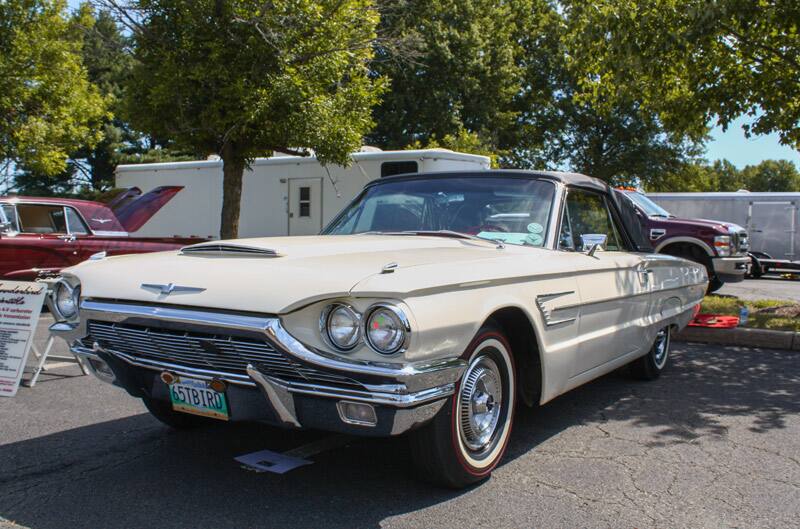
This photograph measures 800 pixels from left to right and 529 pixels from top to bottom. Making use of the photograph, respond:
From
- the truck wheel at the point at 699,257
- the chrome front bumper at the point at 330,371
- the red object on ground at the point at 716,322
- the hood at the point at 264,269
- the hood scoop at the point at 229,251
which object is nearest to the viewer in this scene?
the chrome front bumper at the point at 330,371

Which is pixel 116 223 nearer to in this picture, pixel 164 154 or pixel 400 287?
pixel 400 287

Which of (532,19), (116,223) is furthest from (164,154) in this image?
(116,223)

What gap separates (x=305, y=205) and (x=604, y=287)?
1128 cm

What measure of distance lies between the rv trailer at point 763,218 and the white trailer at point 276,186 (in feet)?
27.6

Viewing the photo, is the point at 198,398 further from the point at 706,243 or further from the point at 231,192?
the point at 231,192

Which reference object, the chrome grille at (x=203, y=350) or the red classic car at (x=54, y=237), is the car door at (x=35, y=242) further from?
the chrome grille at (x=203, y=350)

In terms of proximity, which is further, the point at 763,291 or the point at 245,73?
the point at 763,291

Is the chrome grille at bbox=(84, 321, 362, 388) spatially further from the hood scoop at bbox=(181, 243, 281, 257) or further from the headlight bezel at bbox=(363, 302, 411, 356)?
the hood scoop at bbox=(181, 243, 281, 257)

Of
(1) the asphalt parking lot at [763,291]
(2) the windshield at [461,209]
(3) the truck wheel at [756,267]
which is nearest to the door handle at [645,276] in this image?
(2) the windshield at [461,209]

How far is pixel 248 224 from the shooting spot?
16172 millimetres

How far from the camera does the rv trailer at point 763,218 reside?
62.7 ft

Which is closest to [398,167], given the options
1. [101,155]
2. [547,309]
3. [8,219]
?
[8,219]

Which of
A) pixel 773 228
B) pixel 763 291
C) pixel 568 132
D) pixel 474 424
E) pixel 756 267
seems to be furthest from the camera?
pixel 568 132

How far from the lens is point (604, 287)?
4.58 metres
